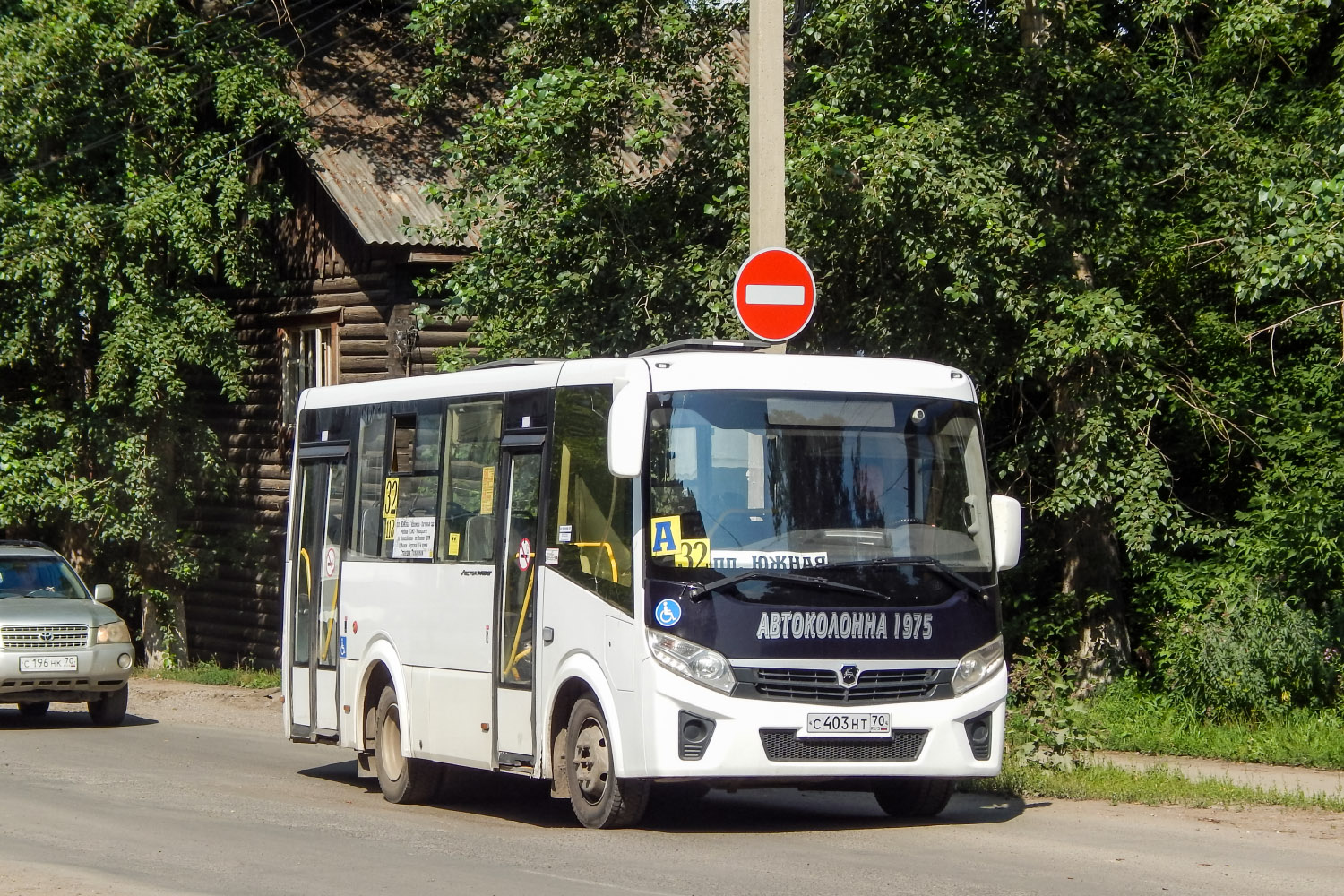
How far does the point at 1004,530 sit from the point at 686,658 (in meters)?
2.10

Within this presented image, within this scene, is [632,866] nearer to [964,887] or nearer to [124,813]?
[964,887]

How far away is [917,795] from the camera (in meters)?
11.1

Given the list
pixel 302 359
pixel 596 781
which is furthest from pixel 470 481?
pixel 302 359

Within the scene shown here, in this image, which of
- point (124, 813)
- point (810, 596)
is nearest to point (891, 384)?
point (810, 596)

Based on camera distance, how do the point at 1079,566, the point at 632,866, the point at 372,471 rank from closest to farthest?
1. the point at 632,866
2. the point at 372,471
3. the point at 1079,566

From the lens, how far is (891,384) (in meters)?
10.7

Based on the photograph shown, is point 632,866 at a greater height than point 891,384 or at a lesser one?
lesser

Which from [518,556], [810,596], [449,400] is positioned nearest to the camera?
[810,596]

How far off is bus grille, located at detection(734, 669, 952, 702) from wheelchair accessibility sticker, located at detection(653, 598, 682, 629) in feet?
1.54

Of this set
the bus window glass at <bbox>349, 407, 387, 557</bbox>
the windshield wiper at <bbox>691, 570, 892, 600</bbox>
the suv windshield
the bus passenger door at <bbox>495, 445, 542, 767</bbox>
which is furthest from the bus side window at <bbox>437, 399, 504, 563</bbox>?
the suv windshield

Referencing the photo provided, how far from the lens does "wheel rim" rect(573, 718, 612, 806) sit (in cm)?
1039

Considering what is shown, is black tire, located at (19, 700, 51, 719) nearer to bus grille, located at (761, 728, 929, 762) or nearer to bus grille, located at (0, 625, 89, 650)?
bus grille, located at (0, 625, 89, 650)

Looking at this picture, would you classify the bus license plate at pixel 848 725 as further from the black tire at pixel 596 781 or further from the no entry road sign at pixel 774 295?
the no entry road sign at pixel 774 295

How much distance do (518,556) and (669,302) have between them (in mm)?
5679
